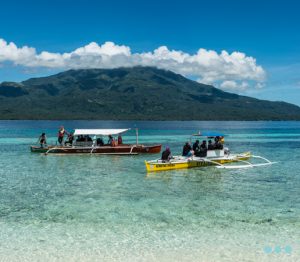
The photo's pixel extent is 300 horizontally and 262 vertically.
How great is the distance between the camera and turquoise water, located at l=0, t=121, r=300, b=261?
12.5 metres

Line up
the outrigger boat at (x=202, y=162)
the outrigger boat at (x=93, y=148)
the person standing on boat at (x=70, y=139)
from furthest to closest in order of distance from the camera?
the person standing on boat at (x=70, y=139), the outrigger boat at (x=93, y=148), the outrigger boat at (x=202, y=162)

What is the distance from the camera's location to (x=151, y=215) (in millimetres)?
16953

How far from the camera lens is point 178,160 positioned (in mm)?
30625

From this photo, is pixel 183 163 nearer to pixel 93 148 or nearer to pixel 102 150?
pixel 102 150

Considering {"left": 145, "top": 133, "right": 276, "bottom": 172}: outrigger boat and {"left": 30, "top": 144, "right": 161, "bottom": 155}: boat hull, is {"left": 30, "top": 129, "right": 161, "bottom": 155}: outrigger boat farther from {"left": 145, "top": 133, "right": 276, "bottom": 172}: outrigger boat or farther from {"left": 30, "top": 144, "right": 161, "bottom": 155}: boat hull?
{"left": 145, "top": 133, "right": 276, "bottom": 172}: outrigger boat

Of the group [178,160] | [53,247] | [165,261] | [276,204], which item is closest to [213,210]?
[276,204]

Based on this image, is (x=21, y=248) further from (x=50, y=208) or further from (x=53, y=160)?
(x=53, y=160)

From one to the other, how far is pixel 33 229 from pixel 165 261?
234 inches

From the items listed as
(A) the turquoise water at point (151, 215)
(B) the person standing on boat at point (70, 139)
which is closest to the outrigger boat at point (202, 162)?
(A) the turquoise water at point (151, 215)

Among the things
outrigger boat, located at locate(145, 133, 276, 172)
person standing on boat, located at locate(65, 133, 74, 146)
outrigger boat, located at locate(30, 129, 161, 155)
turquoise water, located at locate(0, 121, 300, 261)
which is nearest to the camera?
turquoise water, located at locate(0, 121, 300, 261)

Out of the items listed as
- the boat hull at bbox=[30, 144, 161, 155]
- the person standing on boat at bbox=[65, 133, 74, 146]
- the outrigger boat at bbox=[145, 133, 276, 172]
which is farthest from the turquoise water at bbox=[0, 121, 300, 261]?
the person standing on boat at bbox=[65, 133, 74, 146]

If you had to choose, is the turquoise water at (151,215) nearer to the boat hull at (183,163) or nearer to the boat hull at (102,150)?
the boat hull at (183,163)

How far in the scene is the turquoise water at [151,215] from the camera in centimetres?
1252

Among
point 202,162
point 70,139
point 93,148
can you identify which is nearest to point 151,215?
point 202,162
